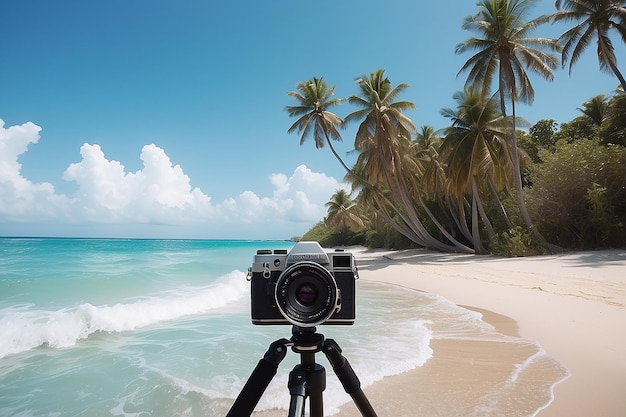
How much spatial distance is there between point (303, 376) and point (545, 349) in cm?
315

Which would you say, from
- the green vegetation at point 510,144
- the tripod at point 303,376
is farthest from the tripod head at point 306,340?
the green vegetation at point 510,144

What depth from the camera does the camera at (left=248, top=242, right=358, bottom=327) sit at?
109 cm

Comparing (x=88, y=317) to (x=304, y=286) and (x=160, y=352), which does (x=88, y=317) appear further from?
(x=304, y=286)

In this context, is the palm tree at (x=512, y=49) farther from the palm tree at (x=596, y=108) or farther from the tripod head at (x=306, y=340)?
the tripod head at (x=306, y=340)

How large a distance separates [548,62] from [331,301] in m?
16.4

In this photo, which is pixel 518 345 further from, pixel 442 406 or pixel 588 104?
pixel 588 104

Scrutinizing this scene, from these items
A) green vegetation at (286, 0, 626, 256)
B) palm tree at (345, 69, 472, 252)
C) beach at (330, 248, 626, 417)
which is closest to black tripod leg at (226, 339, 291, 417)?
beach at (330, 248, 626, 417)

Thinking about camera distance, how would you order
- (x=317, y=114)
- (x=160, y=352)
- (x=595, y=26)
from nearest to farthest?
A: (x=160, y=352) → (x=595, y=26) → (x=317, y=114)

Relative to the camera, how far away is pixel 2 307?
6.32 meters

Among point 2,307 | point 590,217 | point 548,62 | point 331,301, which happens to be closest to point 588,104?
point 548,62

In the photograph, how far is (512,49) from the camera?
13.2m

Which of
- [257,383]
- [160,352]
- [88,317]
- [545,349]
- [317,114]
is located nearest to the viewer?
[257,383]

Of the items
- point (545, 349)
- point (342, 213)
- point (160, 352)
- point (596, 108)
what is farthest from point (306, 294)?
point (342, 213)

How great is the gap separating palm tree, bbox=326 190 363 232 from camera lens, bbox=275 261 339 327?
107 feet
